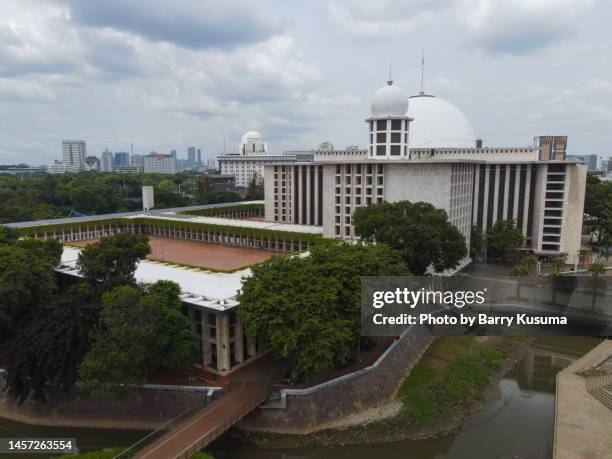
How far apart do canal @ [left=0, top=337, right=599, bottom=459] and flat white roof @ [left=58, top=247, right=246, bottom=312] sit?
7809mm

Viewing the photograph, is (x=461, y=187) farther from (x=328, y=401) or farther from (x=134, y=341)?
(x=134, y=341)

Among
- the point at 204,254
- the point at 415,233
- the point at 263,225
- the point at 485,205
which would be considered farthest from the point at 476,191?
the point at 204,254

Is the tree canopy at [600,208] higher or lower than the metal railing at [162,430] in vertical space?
higher

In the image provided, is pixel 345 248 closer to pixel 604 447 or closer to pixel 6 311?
pixel 604 447

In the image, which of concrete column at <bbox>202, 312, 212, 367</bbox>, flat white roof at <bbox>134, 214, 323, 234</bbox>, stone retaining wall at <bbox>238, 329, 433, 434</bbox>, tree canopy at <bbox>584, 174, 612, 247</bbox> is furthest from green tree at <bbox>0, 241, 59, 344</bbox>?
tree canopy at <bbox>584, 174, 612, 247</bbox>

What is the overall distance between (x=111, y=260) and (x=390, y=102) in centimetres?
3780

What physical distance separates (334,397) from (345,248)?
9.77 meters

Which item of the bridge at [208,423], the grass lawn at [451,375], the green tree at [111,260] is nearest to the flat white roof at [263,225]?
the grass lawn at [451,375]

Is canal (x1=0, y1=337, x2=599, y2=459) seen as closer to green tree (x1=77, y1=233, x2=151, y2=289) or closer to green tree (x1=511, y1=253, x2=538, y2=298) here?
green tree (x1=77, y1=233, x2=151, y2=289)

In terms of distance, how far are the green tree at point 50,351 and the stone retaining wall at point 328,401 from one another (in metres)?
10.1

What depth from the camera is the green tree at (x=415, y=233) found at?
3547cm

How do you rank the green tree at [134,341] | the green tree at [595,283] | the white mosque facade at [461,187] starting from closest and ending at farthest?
the green tree at [134,341] < the green tree at [595,283] < the white mosque facade at [461,187]

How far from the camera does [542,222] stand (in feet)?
177

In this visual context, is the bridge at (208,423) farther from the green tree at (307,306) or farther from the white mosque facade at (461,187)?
the white mosque facade at (461,187)
